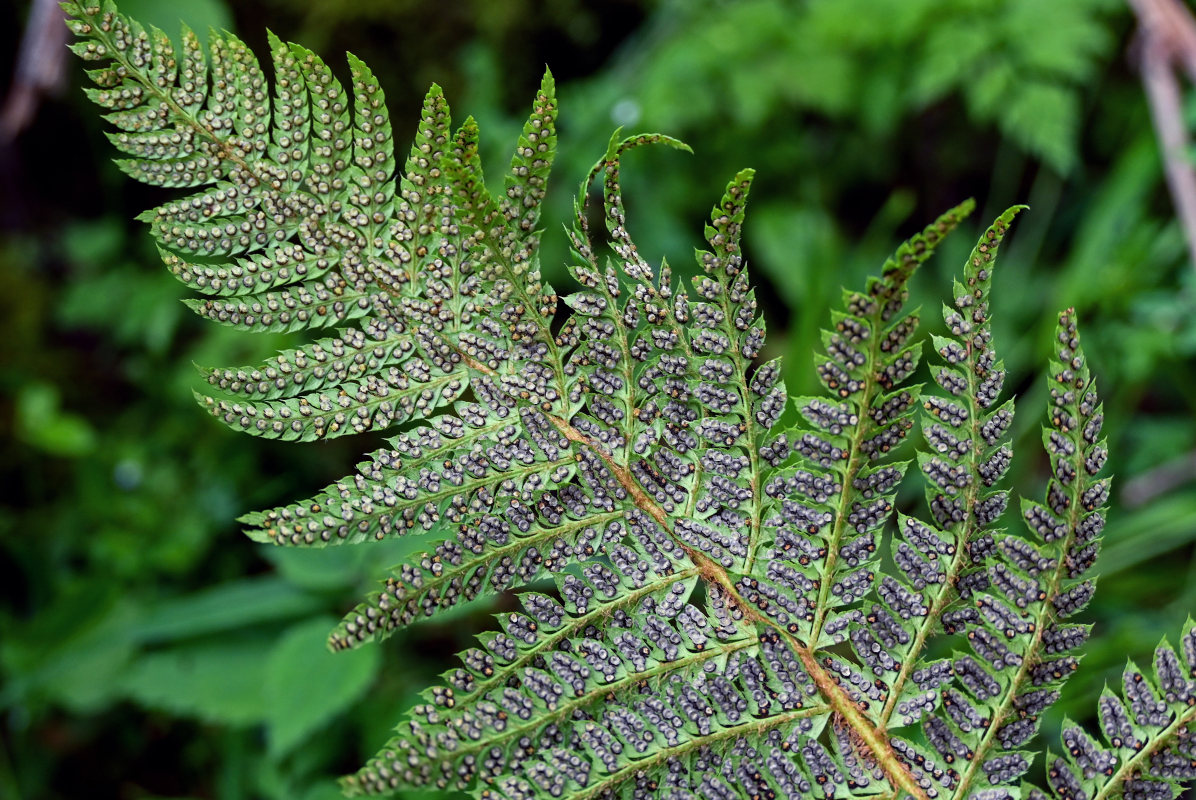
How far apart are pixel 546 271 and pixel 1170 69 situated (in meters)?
2.63

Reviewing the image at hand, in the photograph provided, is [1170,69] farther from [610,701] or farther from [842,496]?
[610,701]

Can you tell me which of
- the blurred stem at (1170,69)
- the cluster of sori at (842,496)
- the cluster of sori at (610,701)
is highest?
the blurred stem at (1170,69)

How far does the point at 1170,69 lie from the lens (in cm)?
348

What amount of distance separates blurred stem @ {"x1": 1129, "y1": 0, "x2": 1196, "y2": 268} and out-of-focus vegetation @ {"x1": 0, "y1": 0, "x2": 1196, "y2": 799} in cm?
24

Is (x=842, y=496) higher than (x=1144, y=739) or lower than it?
higher

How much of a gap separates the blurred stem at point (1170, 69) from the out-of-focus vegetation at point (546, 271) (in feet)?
0.80

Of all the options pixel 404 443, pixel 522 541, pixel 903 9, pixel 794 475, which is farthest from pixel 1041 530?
pixel 903 9

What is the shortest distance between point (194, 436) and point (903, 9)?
371 cm

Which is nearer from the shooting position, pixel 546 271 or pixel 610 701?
pixel 610 701

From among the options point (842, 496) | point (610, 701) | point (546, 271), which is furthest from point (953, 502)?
point (546, 271)

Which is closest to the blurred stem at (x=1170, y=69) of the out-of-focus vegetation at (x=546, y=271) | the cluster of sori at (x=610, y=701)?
the out-of-focus vegetation at (x=546, y=271)

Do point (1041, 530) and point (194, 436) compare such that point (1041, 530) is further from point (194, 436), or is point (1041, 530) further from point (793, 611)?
point (194, 436)

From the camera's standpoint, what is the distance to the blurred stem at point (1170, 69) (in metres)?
3.36

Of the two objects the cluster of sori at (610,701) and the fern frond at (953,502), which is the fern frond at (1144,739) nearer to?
the fern frond at (953,502)
